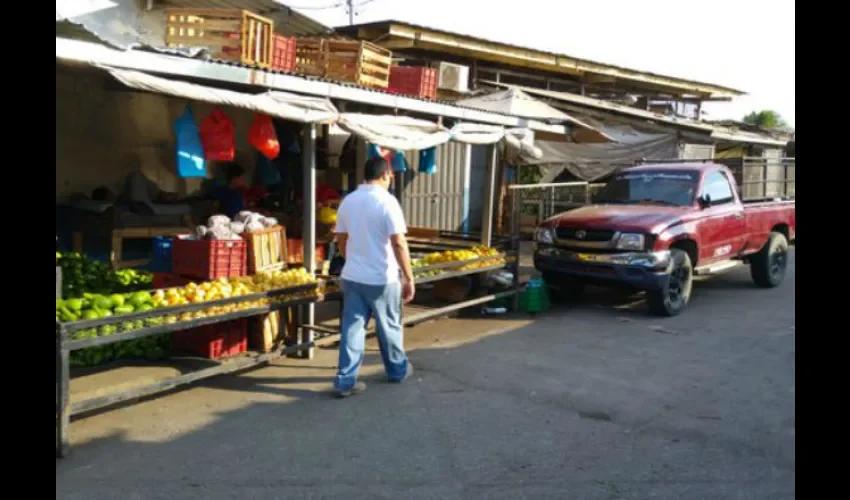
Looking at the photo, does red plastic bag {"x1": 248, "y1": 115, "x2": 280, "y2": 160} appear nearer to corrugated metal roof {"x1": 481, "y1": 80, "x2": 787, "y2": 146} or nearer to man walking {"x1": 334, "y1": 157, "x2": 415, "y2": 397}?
man walking {"x1": 334, "y1": 157, "x2": 415, "y2": 397}

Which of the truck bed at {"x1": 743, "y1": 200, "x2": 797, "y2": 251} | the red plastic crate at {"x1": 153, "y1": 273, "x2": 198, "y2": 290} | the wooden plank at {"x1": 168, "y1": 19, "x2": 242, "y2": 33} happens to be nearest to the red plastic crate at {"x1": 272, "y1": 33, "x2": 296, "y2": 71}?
the wooden plank at {"x1": 168, "y1": 19, "x2": 242, "y2": 33}

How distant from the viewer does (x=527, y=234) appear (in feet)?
57.7

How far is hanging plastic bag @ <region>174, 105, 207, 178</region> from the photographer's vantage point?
6410 millimetres

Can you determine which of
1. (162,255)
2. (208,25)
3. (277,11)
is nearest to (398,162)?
(208,25)

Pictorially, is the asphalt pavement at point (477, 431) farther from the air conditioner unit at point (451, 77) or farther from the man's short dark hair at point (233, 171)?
the air conditioner unit at point (451, 77)

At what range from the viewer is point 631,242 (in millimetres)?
9273

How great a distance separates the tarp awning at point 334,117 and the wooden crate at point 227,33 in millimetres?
612

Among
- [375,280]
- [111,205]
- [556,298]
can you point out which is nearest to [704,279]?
[556,298]

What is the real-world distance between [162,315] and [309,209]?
6.87ft

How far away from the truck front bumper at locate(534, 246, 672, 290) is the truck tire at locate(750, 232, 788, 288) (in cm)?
373

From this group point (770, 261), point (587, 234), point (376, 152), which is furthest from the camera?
point (770, 261)

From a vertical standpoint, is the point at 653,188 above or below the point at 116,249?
above

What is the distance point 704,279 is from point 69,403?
11.4 m

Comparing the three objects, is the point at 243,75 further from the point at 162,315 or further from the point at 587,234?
the point at 587,234
